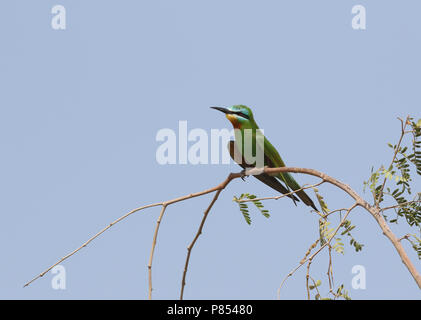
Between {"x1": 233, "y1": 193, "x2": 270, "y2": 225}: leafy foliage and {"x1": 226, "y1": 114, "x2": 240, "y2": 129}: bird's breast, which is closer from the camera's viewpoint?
{"x1": 233, "y1": 193, "x2": 270, "y2": 225}: leafy foliage

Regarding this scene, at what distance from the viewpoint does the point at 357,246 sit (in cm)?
329

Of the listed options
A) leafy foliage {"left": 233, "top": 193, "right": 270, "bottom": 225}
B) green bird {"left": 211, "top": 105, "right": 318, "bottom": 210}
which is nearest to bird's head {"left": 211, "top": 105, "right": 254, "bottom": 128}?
green bird {"left": 211, "top": 105, "right": 318, "bottom": 210}

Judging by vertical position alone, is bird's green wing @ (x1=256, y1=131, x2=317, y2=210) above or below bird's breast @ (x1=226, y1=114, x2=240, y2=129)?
below

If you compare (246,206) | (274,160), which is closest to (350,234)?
(246,206)

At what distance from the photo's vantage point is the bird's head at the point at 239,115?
509 cm

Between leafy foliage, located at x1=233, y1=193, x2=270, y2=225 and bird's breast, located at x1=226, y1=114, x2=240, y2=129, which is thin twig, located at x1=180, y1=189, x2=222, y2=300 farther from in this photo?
bird's breast, located at x1=226, y1=114, x2=240, y2=129

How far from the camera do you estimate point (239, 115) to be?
5.09 m

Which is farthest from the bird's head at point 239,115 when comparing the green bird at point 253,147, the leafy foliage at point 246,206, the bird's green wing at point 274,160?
the leafy foliage at point 246,206

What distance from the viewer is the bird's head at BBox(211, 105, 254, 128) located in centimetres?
509

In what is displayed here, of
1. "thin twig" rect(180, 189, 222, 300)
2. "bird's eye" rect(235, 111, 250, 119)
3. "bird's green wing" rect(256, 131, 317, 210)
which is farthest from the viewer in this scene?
"bird's eye" rect(235, 111, 250, 119)

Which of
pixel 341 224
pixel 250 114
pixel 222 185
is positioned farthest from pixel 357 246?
pixel 250 114
